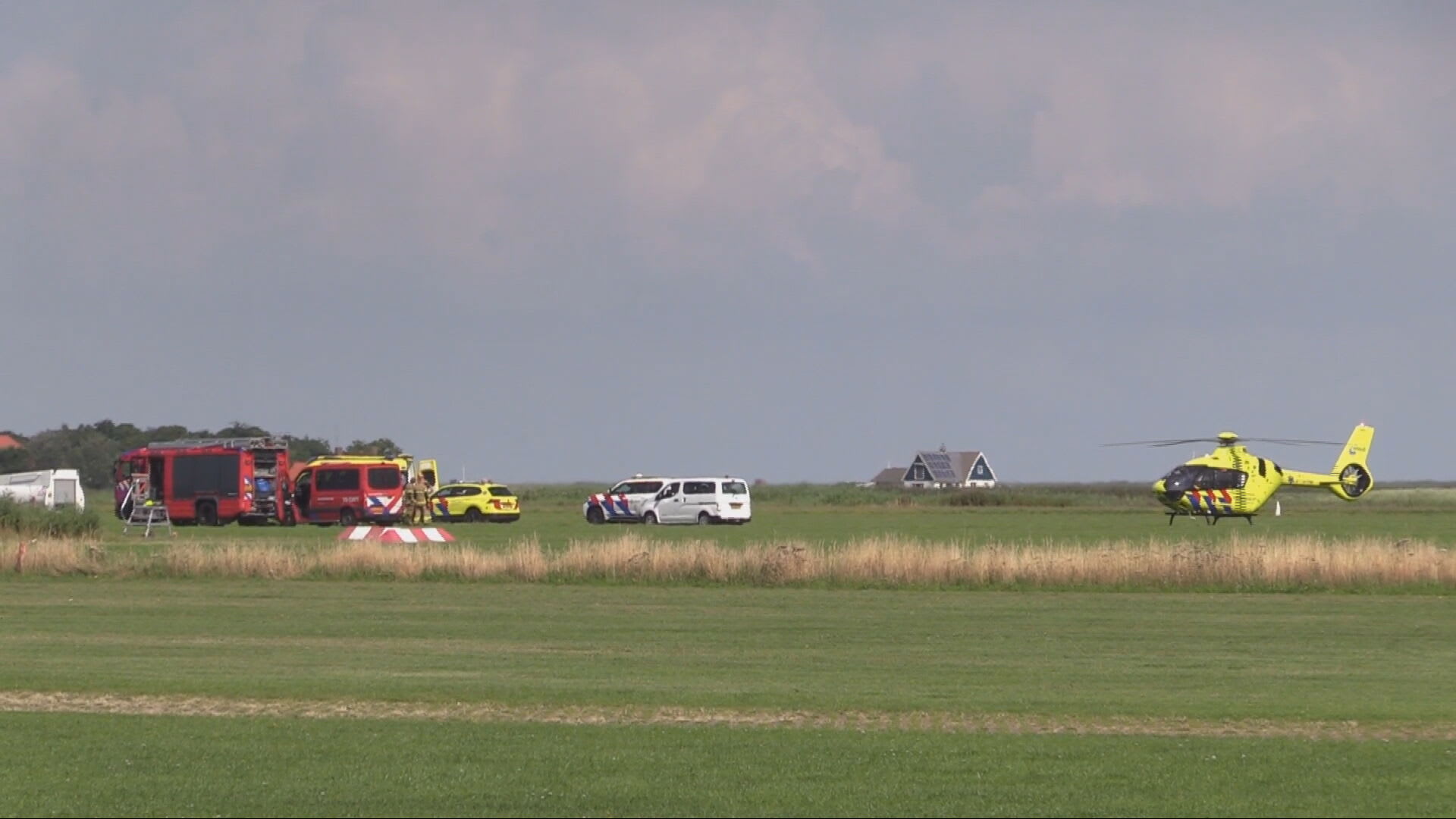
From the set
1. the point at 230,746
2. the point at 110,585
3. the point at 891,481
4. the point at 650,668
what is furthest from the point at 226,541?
the point at 891,481

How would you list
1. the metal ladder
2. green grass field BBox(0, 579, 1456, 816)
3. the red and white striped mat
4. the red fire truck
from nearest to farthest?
green grass field BBox(0, 579, 1456, 816)
the red and white striped mat
the metal ladder
the red fire truck

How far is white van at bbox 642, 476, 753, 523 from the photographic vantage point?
56906 mm

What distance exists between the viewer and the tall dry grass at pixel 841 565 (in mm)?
29484

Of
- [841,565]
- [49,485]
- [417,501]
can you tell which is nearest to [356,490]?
[417,501]

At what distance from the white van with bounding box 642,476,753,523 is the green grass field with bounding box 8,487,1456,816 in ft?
87.7

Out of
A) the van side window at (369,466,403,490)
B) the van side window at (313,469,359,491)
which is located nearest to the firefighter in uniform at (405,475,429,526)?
the van side window at (369,466,403,490)

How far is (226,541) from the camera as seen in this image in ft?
138

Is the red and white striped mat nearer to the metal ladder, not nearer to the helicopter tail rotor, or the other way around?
the metal ladder

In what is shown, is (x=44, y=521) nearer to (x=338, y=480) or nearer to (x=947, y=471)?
(x=338, y=480)

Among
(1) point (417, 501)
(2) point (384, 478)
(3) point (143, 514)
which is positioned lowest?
(3) point (143, 514)

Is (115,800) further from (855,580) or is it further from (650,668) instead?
(855,580)

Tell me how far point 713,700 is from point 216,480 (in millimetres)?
42655

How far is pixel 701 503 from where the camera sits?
57.1m

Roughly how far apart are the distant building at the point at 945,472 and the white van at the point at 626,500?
99860mm
